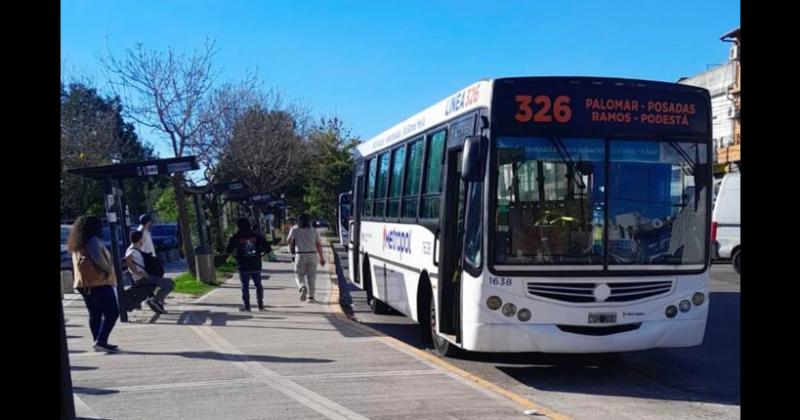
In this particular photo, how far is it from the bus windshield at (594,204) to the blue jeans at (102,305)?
4.93 m

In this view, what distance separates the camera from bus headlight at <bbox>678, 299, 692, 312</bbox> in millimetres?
8352

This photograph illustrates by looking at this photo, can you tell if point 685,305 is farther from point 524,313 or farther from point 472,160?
point 472,160

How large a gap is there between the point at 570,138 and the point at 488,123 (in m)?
0.86

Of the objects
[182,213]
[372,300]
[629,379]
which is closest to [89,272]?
[372,300]

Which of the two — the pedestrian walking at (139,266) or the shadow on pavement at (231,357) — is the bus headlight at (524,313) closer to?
the shadow on pavement at (231,357)

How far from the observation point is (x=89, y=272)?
384 inches

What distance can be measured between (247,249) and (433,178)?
5223 millimetres

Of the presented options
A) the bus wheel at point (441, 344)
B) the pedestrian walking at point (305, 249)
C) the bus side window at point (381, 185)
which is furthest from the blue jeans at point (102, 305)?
the pedestrian walking at point (305, 249)

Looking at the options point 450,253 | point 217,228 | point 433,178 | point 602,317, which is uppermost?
point 433,178

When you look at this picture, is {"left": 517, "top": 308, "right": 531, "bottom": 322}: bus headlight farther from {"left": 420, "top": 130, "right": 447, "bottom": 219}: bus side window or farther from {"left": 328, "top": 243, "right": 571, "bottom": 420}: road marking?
{"left": 420, "top": 130, "right": 447, "bottom": 219}: bus side window

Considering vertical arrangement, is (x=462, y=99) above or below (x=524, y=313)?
above
